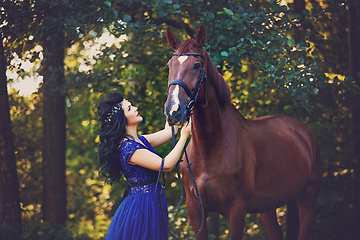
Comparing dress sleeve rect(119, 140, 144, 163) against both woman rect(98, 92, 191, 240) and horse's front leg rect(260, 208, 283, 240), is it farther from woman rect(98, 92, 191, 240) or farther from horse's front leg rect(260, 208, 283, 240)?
horse's front leg rect(260, 208, 283, 240)

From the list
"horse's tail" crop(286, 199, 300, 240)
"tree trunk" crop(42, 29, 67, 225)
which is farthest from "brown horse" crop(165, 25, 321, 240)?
"tree trunk" crop(42, 29, 67, 225)

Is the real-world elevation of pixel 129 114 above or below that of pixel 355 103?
above

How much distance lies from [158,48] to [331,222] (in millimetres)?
4537

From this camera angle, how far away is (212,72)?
3109mm

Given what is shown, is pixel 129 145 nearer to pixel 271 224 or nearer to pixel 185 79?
pixel 185 79

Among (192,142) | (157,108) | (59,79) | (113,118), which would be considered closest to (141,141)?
(113,118)

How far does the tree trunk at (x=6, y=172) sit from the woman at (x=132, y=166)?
11.5 feet

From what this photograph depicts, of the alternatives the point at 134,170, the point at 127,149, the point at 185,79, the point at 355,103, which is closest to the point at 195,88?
the point at 185,79

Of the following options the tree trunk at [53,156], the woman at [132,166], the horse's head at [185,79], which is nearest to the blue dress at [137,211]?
the woman at [132,166]

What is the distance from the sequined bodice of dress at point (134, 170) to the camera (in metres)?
2.78

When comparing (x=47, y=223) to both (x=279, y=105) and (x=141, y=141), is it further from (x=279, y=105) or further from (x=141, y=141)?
(x=279, y=105)

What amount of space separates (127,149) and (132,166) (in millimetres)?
166

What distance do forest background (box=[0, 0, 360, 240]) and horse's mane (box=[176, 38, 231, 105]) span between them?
140 centimetres

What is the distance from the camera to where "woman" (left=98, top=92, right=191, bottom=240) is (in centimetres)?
277
